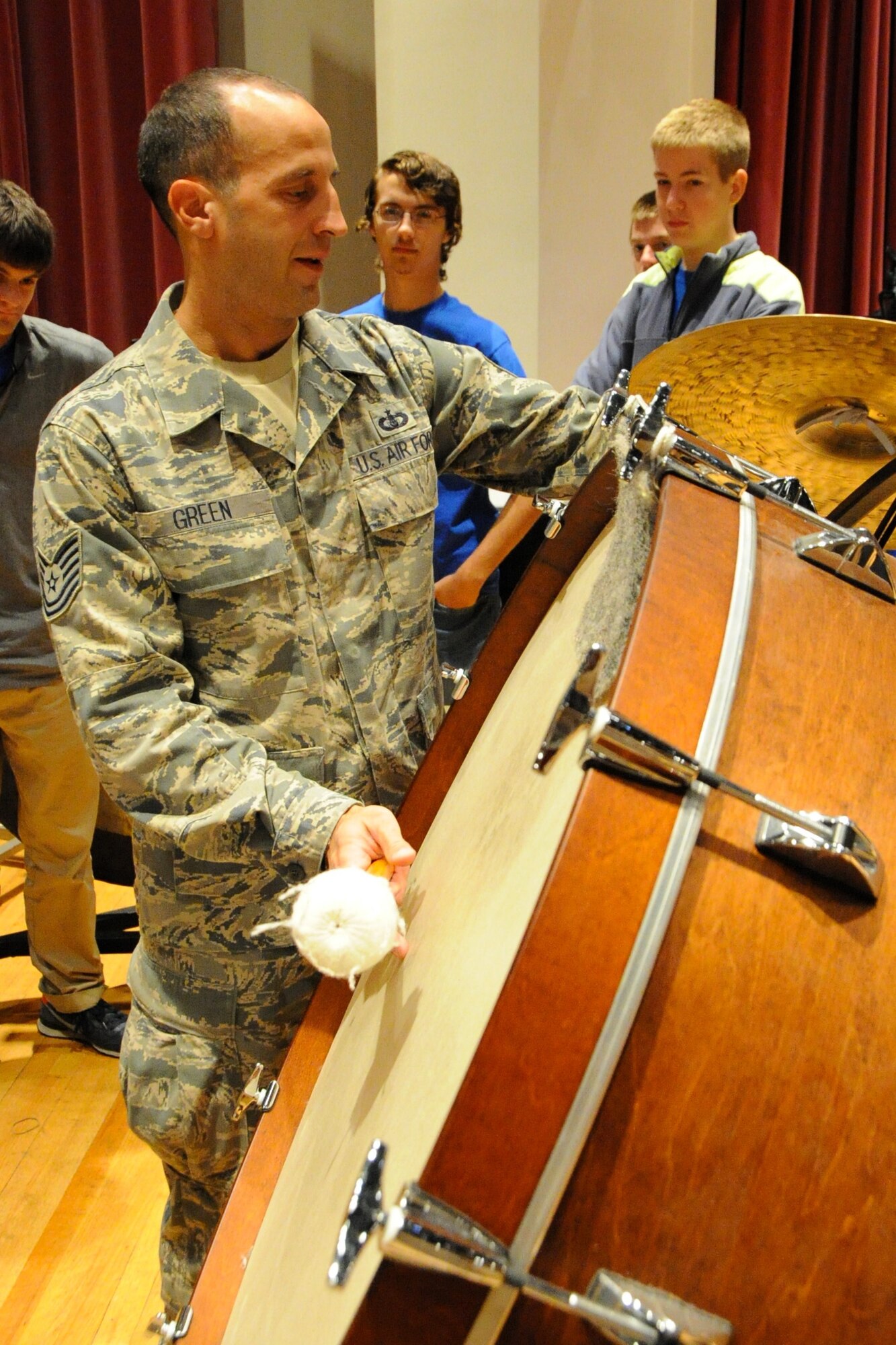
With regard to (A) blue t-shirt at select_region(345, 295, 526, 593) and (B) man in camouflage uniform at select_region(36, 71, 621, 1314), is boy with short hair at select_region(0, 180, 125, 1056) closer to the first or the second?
(A) blue t-shirt at select_region(345, 295, 526, 593)

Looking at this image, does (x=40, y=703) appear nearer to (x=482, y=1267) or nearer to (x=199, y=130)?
(x=199, y=130)

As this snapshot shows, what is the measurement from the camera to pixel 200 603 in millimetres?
1169

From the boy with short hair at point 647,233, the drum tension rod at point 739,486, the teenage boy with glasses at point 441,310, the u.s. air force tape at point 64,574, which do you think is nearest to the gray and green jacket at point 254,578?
the u.s. air force tape at point 64,574

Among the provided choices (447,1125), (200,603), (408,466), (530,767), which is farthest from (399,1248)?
(408,466)

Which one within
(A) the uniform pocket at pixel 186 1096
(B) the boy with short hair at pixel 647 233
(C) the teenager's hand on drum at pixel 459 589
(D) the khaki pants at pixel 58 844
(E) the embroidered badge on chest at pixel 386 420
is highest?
(B) the boy with short hair at pixel 647 233

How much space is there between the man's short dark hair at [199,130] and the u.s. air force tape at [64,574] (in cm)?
42

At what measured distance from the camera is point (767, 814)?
22.9 inches

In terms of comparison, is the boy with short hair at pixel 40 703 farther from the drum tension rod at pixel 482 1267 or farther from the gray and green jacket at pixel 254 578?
the drum tension rod at pixel 482 1267

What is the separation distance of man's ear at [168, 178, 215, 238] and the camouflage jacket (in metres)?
0.10

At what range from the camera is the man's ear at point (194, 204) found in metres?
1.18

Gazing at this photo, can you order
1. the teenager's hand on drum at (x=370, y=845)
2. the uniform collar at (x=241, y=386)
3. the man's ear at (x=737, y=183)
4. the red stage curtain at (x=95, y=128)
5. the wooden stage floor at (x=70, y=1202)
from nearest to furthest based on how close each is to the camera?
the teenager's hand on drum at (x=370, y=845) → the uniform collar at (x=241, y=386) → the wooden stage floor at (x=70, y=1202) → the man's ear at (x=737, y=183) → the red stage curtain at (x=95, y=128)

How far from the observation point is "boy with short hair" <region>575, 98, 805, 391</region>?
2199mm

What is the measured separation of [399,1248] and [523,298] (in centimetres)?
280

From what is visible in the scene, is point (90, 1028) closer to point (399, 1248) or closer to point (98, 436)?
point (98, 436)
